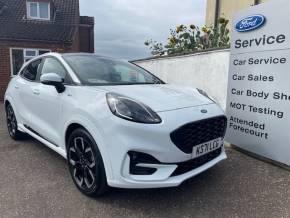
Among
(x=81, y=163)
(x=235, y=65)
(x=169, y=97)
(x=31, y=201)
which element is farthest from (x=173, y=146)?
(x=235, y=65)

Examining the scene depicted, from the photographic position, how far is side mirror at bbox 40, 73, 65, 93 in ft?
10.2

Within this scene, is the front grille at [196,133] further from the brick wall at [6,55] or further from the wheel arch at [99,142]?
the brick wall at [6,55]

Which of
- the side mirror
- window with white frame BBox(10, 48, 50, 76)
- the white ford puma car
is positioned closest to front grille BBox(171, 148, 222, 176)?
the white ford puma car

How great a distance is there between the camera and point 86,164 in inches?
115

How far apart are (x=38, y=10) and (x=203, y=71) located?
47.4ft

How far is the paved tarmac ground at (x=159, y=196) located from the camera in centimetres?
271

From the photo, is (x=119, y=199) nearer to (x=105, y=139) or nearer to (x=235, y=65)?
(x=105, y=139)

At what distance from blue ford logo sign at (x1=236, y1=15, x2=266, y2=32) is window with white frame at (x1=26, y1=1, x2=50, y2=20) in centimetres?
1503

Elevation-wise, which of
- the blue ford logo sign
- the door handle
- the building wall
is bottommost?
the door handle

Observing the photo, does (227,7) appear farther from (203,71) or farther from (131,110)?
(131,110)

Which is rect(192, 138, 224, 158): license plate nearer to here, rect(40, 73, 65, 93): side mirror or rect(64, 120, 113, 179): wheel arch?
rect(64, 120, 113, 179): wheel arch

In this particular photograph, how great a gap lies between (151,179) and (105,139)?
56cm

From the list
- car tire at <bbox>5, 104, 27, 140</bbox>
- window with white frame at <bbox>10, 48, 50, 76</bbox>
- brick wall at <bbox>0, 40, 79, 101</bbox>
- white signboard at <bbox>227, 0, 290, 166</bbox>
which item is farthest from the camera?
window with white frame at <bbox>10, 48, 50, 76</bbox>

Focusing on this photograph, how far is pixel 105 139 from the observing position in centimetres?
256
